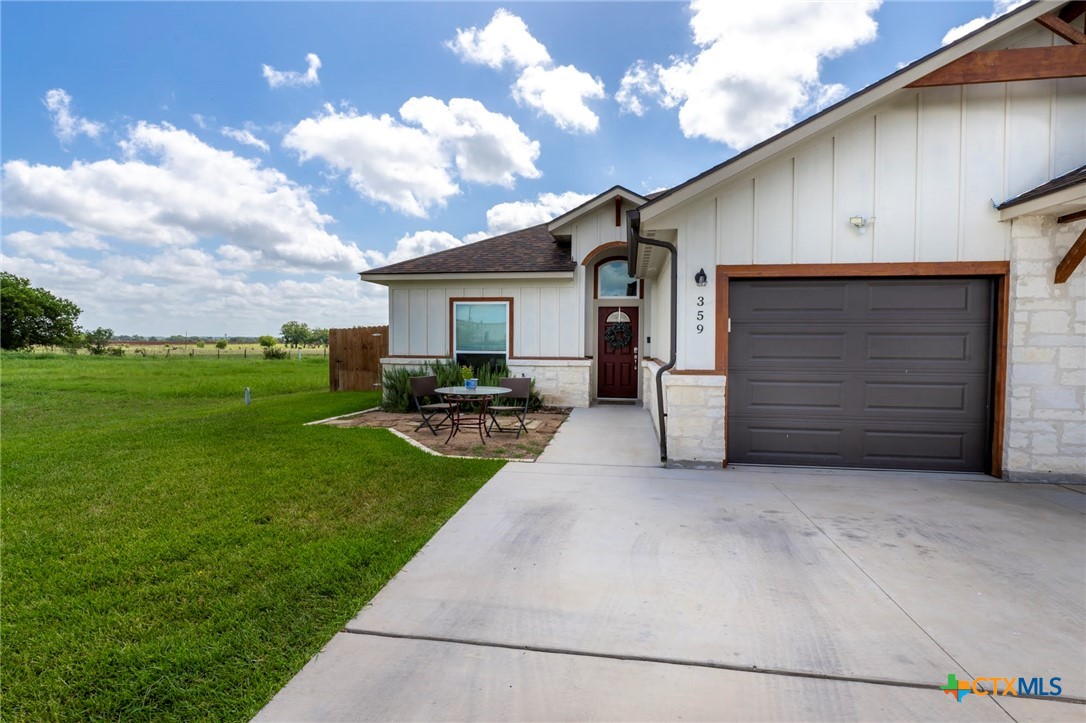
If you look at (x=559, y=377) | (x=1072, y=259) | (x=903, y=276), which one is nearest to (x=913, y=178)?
(x=903, y=276)

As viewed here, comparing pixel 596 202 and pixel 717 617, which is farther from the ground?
pixel 596 202

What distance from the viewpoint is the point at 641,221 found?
553 centimetres

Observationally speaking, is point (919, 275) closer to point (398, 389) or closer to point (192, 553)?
point (192, 553)

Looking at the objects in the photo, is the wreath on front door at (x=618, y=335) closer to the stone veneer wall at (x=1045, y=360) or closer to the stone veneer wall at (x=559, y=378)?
the stone veneer wall at (x=559, y=378)

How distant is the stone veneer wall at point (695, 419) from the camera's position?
559cm

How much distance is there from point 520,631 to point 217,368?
91.1ft

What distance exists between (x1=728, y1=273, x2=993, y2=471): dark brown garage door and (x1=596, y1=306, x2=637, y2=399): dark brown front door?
560 cm

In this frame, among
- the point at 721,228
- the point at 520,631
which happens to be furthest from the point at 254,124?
the point at 520,631

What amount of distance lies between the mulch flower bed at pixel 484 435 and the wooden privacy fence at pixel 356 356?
4331mm

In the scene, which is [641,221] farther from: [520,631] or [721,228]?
[520,631]

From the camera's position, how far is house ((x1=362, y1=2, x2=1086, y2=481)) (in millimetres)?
4949

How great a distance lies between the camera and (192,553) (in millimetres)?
3316

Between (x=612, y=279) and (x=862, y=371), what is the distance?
6.48 meters

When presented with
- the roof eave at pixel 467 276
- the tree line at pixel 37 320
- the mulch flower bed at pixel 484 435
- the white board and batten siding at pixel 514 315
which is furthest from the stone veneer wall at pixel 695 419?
the tree line at pixel 37 320
